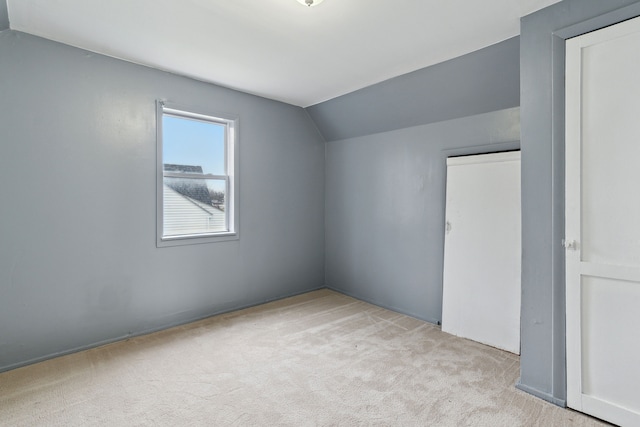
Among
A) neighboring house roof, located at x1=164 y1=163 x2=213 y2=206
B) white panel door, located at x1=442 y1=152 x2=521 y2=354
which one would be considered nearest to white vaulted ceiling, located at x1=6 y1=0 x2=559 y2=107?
neighboring house roof, located at x1=164 y1=163 x2=213 y2=206

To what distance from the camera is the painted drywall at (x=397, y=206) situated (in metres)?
3.13

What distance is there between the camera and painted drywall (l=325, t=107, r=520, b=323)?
3.13m

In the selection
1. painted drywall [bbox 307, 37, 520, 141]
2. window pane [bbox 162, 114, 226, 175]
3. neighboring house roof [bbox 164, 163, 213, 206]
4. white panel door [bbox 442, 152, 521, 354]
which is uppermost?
painted drywall [bbox 307, 37, 520, 141]

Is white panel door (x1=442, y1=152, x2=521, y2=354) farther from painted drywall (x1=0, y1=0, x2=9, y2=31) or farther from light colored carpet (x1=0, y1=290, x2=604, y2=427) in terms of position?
painted drywall (x1=0, y1=0, x2=9, y2=31)

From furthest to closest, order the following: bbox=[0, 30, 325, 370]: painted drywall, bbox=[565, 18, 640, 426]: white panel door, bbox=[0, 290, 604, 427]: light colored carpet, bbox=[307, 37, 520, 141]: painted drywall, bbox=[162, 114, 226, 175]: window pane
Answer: bbox=[162, 114, 226, 175]: window pane
bbox=[307, 37, 520, 141]: painted drywall
bbox=[0, 30, 325, 370]: painted drywall
bbox=[0, 290, 604, 427]: light colored carpet
bbox=[565, 18, 640, 426]: white panel door

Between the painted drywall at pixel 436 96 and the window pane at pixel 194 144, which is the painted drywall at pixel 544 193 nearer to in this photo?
the painted drywall at pixel 436 96

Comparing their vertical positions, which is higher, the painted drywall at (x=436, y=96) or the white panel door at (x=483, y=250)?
the painted drywall at (x=436, y=96)

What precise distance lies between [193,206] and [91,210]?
914 millimetres

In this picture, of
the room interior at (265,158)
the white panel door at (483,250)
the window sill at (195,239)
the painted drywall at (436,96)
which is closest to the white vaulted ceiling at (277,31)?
the room interior at (265,158)

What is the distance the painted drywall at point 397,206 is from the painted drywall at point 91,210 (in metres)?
1.23

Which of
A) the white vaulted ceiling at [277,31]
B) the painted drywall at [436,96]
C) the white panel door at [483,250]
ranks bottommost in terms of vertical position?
the white panel door at [483,250]

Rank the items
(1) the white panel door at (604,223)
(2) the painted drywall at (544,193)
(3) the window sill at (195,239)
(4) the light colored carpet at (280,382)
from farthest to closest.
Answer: (3) the window sill at (195,239), (2) the painted drywall at (544,193), (4) the light colored carpet at (280,382), (1) the white panel door at (604,223)

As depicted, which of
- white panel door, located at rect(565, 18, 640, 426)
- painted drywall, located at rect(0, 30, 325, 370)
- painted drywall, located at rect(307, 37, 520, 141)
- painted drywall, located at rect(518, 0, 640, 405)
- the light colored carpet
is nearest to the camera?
white panel door, located at rect(565, 18, 640, 426)

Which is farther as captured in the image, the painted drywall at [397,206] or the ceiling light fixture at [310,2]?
the painted drywall at [397,206]
